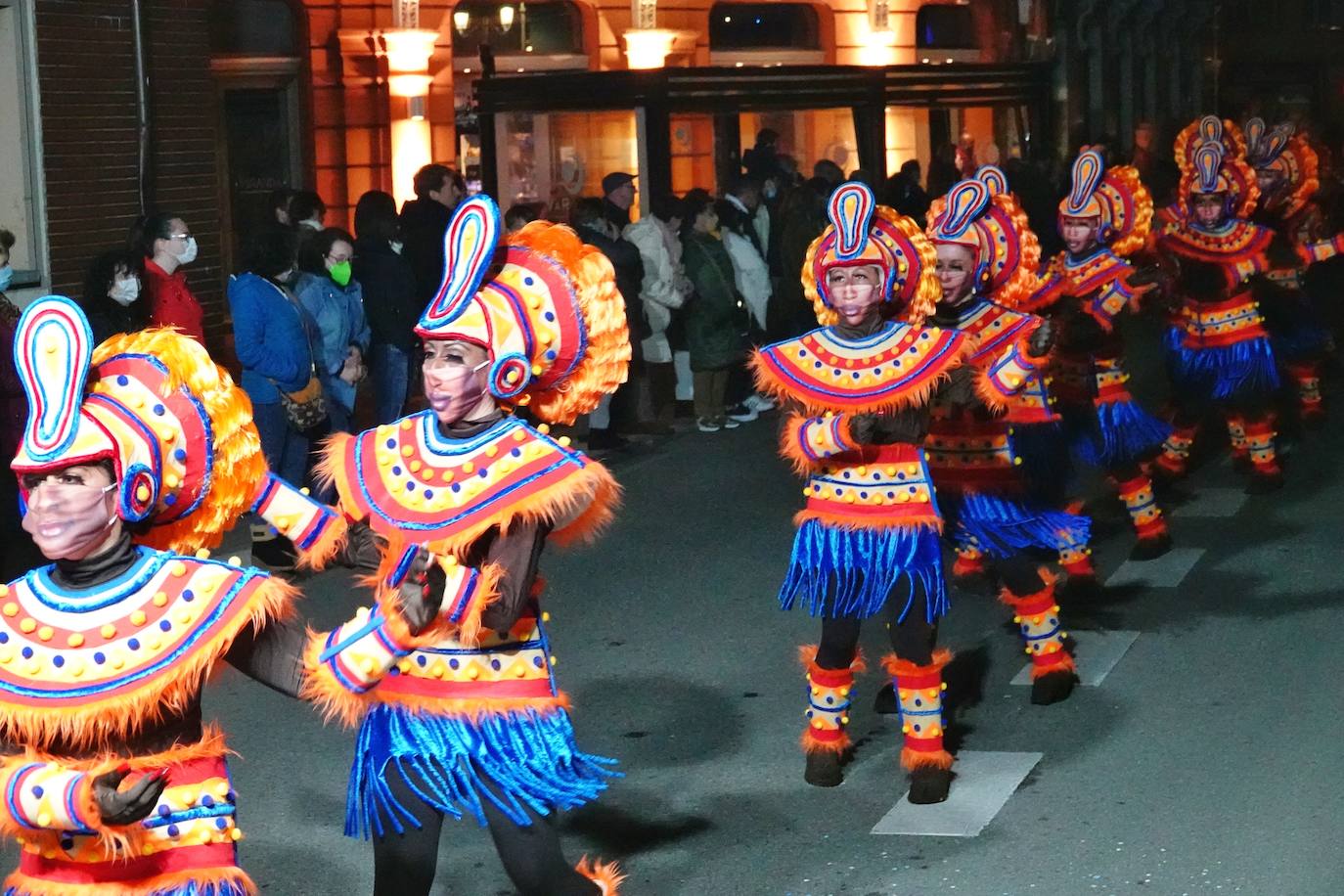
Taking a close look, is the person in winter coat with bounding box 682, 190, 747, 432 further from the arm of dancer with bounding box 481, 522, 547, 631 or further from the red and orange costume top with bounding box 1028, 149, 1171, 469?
the arm of dancer with bounding box 481, 522, 547, 631

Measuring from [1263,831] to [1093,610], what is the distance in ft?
9.82

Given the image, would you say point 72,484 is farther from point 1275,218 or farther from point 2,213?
point 1275,218

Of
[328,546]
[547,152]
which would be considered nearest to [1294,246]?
[547,152]

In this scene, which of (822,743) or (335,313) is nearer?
(822,743)

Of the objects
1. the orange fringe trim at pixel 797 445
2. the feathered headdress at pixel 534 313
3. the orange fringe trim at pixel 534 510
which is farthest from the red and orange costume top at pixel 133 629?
the orange fringe trim at pixel 797 445

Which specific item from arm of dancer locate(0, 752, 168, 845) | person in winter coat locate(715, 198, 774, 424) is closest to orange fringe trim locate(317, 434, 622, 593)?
arm of dancer locate(0, 752, 168, 845)

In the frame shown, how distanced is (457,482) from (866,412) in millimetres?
2032

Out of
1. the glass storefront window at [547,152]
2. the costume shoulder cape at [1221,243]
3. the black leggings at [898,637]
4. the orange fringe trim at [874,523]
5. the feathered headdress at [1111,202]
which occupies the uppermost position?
the glass storefront window at [547,152]

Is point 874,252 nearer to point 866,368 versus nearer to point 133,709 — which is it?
point 866,368

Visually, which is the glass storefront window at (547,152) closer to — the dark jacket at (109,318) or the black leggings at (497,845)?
the dark jacket at (109,318)

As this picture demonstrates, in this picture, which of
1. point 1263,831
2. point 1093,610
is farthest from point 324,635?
point 1093,610

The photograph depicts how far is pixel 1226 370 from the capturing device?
1132cm

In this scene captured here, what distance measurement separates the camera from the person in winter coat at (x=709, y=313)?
14719 millimetres

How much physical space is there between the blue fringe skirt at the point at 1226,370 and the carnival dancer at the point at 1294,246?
66.5 inches
